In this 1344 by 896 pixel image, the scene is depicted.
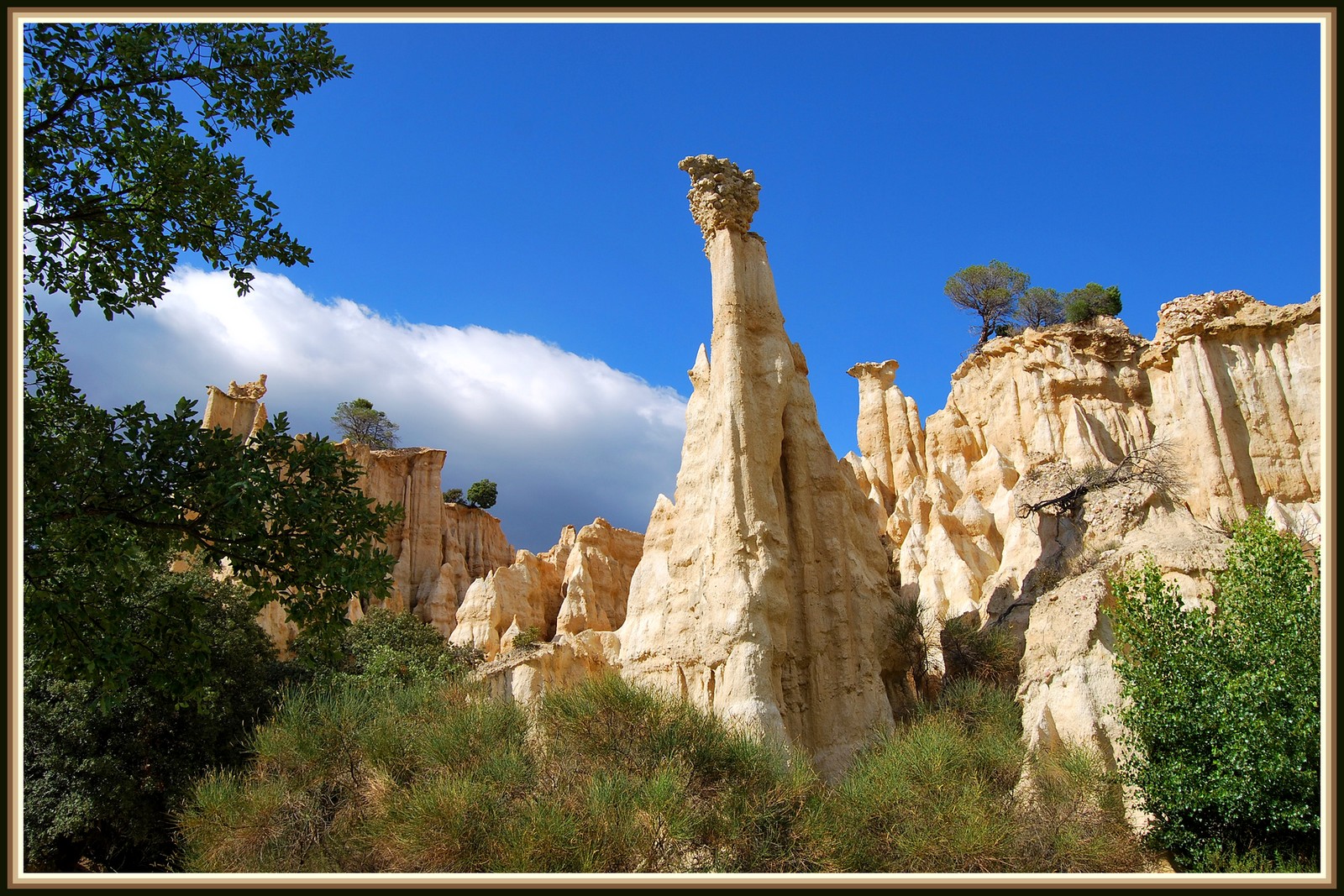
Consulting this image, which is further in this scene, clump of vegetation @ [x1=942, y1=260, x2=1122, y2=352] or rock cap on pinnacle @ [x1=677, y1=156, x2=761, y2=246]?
clump of vegetation @ [x1=942, y1=260, x2=1122, y2=352]

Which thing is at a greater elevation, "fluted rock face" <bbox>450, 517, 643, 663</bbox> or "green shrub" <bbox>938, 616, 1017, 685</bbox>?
"fluted rock face" <bbox>450, 517, 643, 663</bbox>

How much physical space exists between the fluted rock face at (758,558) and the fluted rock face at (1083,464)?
3.84m

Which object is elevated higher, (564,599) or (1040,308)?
(1040,308)

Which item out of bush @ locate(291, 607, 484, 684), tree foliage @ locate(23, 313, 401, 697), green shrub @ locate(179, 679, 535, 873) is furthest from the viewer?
bush @ locate(291, 607, 484, 684)

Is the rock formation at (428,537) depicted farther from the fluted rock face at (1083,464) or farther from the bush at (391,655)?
the fluted rock face at (1083,464)

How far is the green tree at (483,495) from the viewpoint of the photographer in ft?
229

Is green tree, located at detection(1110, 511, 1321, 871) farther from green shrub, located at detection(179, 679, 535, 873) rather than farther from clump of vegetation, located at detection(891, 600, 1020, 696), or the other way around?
green shrub, located at detection(179, 679, 535, 873)

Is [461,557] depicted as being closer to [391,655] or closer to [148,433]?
[391,655]

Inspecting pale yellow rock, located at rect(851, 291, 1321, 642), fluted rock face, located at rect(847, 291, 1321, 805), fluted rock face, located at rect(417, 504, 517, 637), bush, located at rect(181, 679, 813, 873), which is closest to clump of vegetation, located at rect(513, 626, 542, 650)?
fluted rock face, located at rect(417, 504, 517, 637)

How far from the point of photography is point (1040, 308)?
158 ft

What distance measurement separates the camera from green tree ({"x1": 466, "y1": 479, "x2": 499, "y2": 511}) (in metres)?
69.7

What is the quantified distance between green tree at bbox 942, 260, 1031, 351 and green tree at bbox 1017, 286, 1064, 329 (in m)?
0.79

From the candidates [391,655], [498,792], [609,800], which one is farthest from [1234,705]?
[391,655]

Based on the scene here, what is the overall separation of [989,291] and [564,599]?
1134 inches
